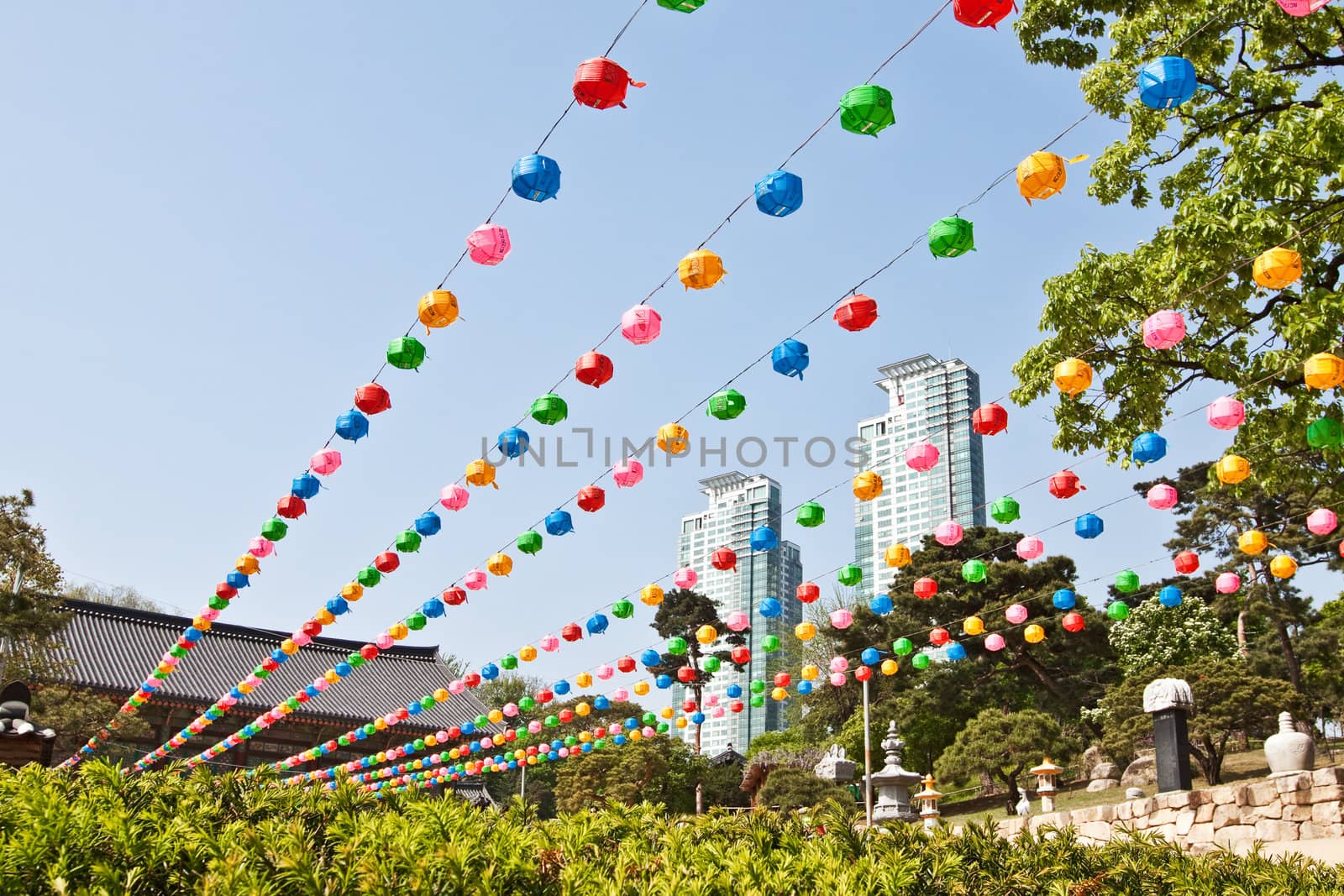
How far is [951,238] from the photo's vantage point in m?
5.92

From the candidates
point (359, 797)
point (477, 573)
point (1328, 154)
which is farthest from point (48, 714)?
point (1328, 154)

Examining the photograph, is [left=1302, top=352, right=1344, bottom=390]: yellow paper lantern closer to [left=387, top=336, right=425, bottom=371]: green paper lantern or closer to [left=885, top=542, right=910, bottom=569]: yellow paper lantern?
[left=885, top=542, right=910, bottom=569]: yellow paper lantern

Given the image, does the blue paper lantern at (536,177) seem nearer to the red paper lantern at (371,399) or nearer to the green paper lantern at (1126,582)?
the red paper lantern at (371,399)

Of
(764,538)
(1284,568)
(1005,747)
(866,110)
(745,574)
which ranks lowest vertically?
(1005,747)

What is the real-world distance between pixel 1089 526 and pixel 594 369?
529 cm

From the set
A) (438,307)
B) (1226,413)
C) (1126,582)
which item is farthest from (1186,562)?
(438,307)

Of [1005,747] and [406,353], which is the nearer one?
[406,353]

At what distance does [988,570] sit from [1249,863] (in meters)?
22.6

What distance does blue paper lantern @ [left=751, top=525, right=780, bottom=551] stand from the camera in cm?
984

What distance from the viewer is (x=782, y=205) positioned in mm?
5793

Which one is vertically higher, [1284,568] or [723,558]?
[723,558]

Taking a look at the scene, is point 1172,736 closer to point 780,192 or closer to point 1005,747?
point 1005,747

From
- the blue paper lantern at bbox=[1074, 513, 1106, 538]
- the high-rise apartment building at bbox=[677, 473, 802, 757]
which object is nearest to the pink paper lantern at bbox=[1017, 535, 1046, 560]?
the blue paper lantern at bbox=[1074, 513, 1106, 538]

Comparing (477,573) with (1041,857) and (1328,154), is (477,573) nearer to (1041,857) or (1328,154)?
(1041,857)
